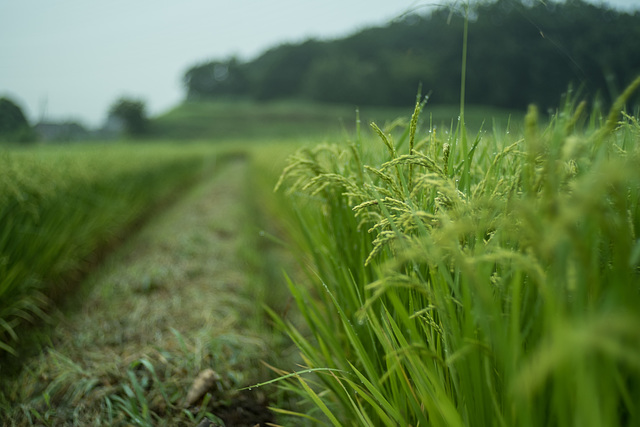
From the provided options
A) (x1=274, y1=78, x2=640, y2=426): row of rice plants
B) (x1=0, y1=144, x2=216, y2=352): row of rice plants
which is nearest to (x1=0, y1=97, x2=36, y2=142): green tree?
(x1=0, y1=144, x2=216, y2=352): row of rice plants

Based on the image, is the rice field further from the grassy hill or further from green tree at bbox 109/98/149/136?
green tree at bbox 109/98/149/136

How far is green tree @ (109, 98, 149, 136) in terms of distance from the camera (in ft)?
119

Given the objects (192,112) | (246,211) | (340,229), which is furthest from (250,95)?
(340,229)

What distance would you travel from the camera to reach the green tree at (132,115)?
119 feet

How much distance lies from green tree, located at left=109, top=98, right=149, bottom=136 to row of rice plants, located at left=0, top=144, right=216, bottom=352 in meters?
36.3

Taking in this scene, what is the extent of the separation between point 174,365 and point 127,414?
0.99 ft

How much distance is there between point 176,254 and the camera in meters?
3.85

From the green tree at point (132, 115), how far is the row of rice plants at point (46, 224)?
36.3 meters

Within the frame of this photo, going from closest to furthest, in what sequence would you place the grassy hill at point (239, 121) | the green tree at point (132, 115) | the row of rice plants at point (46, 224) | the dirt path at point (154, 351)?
the dirt path at point (154, 351) < the row of rice plants at point (46, 224) < the green tree at point (132, 115) < the grassy hill at point (239, 121)

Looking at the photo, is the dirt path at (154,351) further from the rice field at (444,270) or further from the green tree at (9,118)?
the green tree at (9,118)

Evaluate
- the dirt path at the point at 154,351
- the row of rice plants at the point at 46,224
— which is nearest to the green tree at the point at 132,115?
the row of rice plants at the point at 46,224

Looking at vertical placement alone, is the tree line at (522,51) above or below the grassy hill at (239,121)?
below

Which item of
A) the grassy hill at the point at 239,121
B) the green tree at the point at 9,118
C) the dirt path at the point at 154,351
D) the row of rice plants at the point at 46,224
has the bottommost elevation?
the dirt path at the point at 154,351

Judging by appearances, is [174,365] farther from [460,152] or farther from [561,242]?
[561,242]
